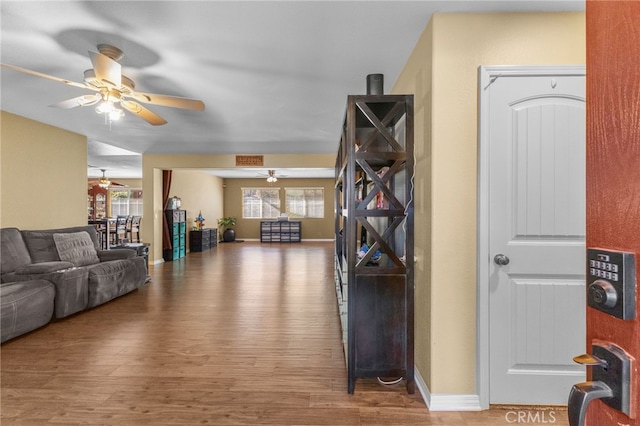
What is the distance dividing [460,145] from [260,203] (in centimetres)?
1086

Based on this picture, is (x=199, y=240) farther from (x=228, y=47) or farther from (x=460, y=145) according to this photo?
(x=460, y=145)

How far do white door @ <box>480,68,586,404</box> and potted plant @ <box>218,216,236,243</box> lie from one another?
10.7 meters

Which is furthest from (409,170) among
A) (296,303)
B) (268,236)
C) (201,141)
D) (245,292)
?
(268,236)

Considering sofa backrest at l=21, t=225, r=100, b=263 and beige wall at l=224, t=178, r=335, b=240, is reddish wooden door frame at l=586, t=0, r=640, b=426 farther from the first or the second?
beige wall at l=224, t=178, r=335, b=240

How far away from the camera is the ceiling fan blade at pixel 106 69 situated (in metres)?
2.13

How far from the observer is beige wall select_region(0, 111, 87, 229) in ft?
13.2

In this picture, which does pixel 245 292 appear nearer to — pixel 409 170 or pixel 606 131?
pixel 409 170

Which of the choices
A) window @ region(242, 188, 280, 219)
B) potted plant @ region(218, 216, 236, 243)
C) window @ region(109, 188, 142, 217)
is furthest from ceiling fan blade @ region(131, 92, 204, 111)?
window @ region(109, 188, 142, 217)

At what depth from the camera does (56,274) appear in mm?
3389

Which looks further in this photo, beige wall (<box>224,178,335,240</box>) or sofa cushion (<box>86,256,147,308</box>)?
beige wall (<box>224,178,335,240</box>)

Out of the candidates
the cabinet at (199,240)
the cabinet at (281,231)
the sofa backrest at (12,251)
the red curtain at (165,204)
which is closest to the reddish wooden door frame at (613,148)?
the sofa backrest at (12,251)

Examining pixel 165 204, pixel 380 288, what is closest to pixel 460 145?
pixel 380 288

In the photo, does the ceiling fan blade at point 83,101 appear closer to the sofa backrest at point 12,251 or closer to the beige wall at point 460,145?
the sofa backrest at point 12,251

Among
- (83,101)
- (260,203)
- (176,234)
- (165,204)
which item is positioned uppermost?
(83,101)
